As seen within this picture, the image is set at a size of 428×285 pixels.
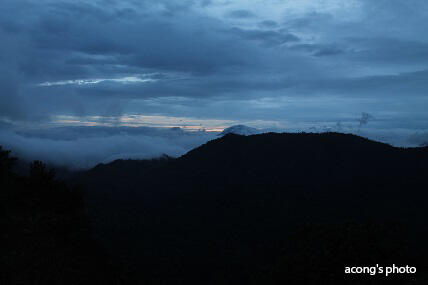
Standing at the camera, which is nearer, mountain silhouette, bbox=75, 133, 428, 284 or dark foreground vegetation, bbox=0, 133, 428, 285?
dark foreground vegetation, bbox=0, 133, 428, 285

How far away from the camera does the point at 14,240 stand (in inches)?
816

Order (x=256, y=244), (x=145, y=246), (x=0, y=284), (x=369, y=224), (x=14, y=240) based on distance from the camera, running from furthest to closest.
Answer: (x=256, y=244)
(x=145, y=246)
(x=14, y=240)
(x=369, y=224)
(x=0, y=284)

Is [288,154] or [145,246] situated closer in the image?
[145,246]

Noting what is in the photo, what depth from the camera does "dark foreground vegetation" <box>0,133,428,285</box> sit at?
1684 cm

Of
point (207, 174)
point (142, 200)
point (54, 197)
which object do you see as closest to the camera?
point (54, 197)

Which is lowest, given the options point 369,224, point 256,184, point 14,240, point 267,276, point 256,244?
point 256,244

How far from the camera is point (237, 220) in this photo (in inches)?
5221

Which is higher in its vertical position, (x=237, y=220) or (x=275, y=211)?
(x=275, y=211)

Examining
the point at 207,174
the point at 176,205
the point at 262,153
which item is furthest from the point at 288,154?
the point at 176,205

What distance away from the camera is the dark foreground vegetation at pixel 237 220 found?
16.8 m

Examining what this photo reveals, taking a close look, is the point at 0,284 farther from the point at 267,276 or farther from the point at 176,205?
the point at 176,205

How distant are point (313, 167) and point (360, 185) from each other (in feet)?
96.1

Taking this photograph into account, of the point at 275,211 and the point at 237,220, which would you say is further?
the point at 275,211

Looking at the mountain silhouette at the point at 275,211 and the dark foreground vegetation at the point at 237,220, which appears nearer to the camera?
the dark foreground vegetation at the point at 237,220
